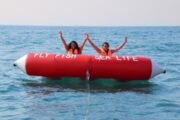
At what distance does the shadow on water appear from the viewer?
31.0ft

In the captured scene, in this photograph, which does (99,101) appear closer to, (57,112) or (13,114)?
(57,112)

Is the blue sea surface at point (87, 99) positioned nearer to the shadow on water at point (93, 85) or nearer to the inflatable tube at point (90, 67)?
the shadow on water at point (93, 85)

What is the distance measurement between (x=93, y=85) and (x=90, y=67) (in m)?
0.62

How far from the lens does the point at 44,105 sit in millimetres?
7742

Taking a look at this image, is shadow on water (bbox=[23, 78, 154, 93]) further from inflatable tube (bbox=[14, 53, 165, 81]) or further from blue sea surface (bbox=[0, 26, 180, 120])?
inflatable tube (bbox=[14, 53, 165, 81])

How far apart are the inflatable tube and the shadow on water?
24cm

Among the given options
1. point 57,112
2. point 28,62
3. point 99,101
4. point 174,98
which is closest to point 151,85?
point 174,98

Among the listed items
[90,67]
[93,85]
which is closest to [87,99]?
[90,67]

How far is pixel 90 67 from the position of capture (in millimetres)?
9367

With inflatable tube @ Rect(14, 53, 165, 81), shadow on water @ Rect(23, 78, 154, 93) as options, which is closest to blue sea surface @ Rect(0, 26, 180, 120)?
shadow on water @ Rect(23, 78, 154, 93)

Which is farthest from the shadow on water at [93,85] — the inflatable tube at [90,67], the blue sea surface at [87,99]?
the inflatable tube at [90,67]

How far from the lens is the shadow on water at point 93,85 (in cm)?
946

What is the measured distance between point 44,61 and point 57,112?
8.53 feet

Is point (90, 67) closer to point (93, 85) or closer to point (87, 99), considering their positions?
point (93, 85)
